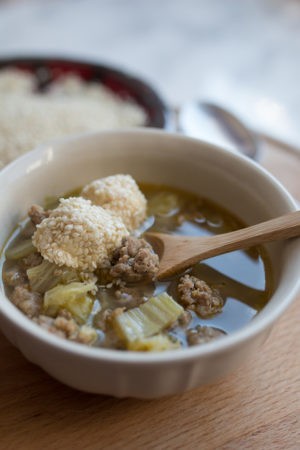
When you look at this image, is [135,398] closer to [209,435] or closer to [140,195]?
[209,435]

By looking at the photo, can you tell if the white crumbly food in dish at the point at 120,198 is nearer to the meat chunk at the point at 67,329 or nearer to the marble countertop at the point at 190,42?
the meat chunk at the point at 67,329

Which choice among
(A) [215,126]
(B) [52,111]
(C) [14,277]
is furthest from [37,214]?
(A) [215,126]

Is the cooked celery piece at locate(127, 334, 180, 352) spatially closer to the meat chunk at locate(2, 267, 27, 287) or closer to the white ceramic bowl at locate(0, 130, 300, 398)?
the white ceramic bowl at locate(0, 130, 300, 398)

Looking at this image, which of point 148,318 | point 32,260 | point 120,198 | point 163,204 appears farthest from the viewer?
point 163,204

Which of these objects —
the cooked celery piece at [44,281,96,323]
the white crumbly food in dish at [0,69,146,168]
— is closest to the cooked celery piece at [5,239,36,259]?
the cooked celery piece at [44,281,96,323]

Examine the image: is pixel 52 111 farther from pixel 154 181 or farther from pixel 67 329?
pixel 67 329

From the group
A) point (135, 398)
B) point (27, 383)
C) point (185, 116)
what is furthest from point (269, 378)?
point (185, 116)
